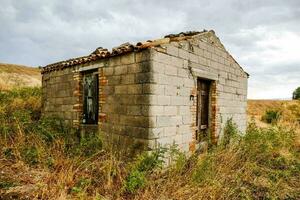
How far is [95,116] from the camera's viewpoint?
7234 mm

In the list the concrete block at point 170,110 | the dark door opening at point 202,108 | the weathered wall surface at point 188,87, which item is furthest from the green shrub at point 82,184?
the dark door opening at point 202,108

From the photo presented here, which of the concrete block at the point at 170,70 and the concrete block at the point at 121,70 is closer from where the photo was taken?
the concrete block at the point at 170,70

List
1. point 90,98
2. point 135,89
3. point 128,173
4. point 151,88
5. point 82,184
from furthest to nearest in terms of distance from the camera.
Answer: point 90,98, point 135,89, point 151,88, point 128,173, point 82,184

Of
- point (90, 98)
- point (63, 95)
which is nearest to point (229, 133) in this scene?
point (90, 98)

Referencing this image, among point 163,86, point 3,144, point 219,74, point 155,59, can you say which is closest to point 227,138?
point 219,74

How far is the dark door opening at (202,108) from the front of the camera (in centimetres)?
753

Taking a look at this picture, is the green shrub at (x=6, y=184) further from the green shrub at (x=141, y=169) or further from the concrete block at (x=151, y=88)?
the concrete block at (x=151, y=88)

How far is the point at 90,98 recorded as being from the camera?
7.39m

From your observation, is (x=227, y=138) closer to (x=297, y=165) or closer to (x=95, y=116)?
(x=297, y=165)

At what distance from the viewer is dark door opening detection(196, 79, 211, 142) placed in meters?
7.53

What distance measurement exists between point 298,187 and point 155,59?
4.18 meters

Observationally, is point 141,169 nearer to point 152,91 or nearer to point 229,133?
point 152,91

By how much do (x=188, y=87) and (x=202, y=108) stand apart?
129cm

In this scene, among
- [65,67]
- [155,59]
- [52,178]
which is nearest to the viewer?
[52,178]
